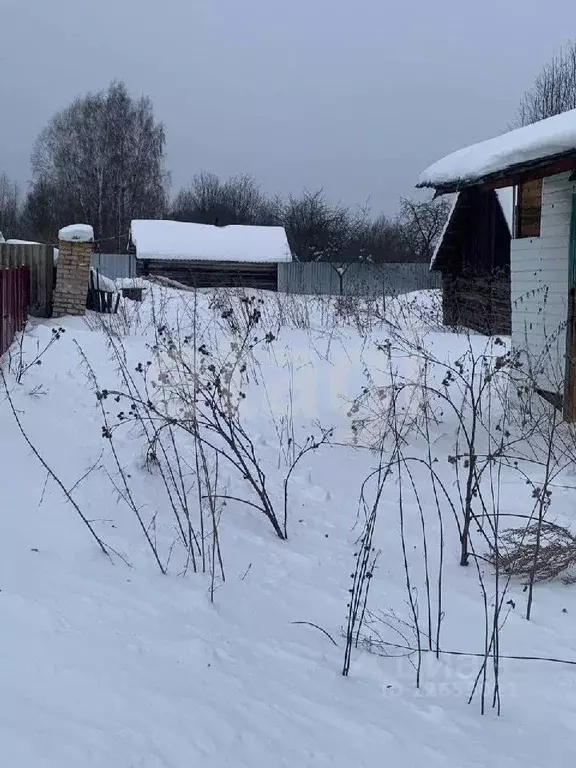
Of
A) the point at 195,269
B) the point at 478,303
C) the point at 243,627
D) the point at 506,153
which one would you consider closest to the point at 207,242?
the point at 195,269

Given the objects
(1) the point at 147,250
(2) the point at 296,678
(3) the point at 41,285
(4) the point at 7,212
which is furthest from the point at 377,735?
(4) the point at 7,212

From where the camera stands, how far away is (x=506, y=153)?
18.2ft

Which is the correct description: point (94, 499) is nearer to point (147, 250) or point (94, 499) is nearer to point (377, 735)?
point (377, 735)

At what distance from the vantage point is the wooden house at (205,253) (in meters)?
27.5

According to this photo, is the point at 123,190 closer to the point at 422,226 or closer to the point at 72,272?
the point at 422,226

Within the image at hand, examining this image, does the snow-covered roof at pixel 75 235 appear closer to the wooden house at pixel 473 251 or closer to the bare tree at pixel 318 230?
the wooden house at pixel 473 251

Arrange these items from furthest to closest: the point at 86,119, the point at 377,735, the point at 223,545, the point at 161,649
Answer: the point at 86,119, the point at 223,545, the point at 161,649, the point at 377,735

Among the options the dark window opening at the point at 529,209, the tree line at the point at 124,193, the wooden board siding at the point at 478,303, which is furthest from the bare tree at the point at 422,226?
the dark window opening at the point at 529,209

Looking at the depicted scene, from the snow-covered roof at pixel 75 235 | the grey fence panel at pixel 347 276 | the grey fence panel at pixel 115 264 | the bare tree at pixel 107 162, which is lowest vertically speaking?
the snow-covered roof at pixel 75 235

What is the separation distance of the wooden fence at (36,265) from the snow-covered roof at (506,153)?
8.31m

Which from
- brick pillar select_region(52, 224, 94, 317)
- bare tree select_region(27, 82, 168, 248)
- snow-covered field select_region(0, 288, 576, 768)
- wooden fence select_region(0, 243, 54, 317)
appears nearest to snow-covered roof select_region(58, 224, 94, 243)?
brick pillar select_region(52, 224, 94, 317)

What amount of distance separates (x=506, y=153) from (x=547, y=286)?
1371mm

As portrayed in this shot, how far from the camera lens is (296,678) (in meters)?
2.49

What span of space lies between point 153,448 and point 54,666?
7.43 feet
